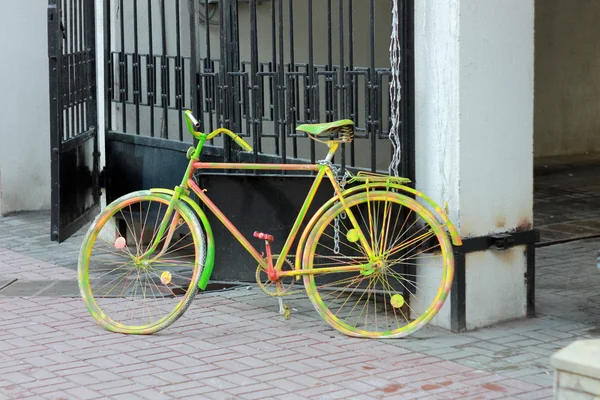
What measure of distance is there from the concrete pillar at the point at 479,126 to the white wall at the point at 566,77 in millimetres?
7798

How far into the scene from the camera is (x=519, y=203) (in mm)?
6199

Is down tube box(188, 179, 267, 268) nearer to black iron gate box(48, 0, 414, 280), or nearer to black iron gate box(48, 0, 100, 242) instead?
black iron gate box(48, 0, 414, 280)

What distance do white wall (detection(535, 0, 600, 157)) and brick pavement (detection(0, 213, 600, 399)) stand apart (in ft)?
23.0

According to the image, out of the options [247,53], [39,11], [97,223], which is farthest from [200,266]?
[39,11]

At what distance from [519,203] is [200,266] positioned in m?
1.92

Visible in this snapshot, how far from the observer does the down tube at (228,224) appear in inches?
240

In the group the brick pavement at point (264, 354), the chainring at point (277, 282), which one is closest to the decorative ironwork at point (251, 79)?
the chainring at point (277, 282)

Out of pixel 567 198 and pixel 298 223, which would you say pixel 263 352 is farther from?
pixel 567 198

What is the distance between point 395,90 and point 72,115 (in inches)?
109

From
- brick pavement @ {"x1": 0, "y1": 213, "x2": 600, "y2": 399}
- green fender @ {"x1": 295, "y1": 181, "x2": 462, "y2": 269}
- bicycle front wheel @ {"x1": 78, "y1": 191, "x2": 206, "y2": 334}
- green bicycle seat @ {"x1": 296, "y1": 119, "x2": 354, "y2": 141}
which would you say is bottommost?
brick pavement @ {"x1": 0, "y1": 213, "x2": 600, "y2": 399}

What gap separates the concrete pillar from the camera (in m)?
5.84

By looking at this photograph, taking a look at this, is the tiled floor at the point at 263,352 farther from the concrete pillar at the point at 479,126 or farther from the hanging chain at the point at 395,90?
the hanging chain at the point at 395,90

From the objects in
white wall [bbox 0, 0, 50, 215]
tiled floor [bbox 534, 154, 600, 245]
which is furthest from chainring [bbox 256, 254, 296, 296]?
white wall [bbox 0, 0, 50, 215]

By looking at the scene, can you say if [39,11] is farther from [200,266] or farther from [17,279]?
[200,266]
